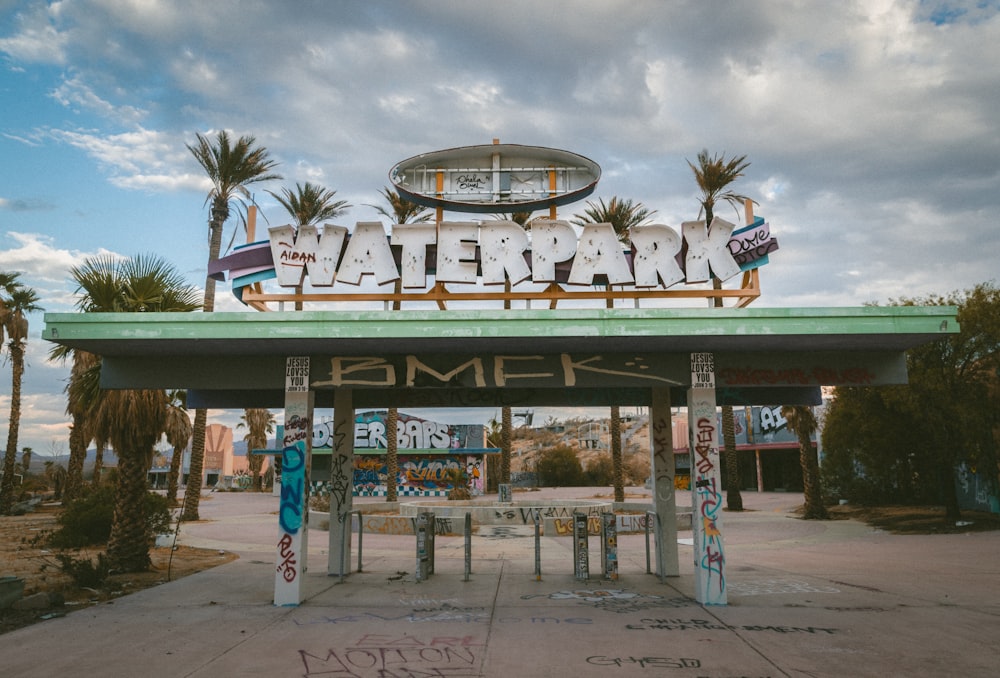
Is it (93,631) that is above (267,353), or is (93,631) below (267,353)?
below

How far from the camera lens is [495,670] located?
21.0 ft

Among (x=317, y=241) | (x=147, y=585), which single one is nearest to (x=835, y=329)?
(x=317, y=241)

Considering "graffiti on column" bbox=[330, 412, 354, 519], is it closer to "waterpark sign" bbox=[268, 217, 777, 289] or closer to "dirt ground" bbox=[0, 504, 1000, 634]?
"dirt ground" bbox=[0, 504, 1000, 634]

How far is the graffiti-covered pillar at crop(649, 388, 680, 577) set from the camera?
1223cm

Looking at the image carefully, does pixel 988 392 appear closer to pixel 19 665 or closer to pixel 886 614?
pixel 886 614

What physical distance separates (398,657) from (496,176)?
8524 millimetres

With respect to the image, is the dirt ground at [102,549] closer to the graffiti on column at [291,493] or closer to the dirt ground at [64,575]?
the dirt ground at [64,575]

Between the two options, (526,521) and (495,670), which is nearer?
(495,670)

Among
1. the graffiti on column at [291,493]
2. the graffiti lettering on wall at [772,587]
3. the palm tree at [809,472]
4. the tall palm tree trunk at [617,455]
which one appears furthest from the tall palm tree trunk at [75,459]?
the palm tree at [809,472]

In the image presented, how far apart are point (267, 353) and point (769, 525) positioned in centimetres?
2113

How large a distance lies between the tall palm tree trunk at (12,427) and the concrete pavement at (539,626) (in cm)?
2372

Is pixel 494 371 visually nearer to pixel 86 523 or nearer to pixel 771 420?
pixel 86 523

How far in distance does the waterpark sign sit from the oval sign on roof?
125 centimetres

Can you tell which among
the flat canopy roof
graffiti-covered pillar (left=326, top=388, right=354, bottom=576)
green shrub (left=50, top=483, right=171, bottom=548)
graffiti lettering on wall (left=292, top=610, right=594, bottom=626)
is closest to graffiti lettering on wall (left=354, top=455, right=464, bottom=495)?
green shrub (left=50, top=483, right=171, bottom=548)
